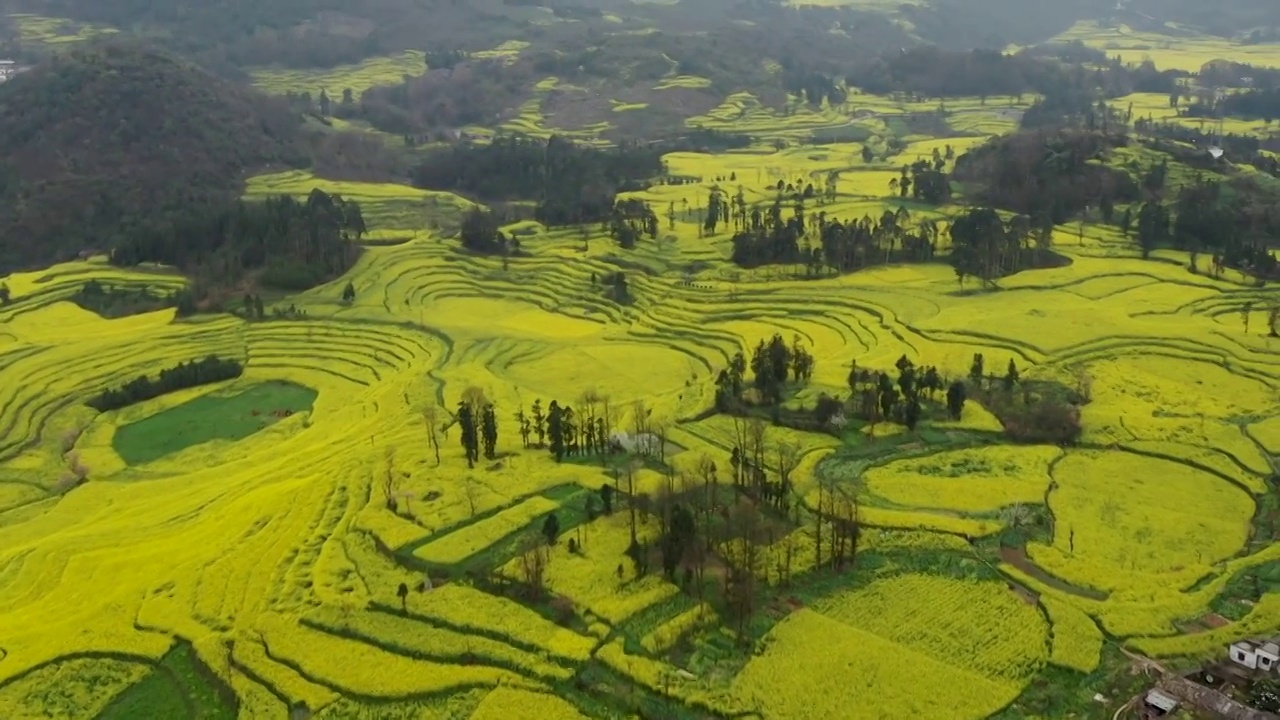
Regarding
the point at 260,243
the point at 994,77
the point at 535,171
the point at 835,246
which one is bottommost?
the point at 260,243

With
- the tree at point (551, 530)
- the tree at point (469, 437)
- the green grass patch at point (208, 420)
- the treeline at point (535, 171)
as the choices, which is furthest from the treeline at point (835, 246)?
the tree at point (551, 530)

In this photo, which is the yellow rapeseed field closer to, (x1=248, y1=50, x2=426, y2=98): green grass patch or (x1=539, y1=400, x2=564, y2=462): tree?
(x1=539, y1=400, x2=564, y2=462): tree

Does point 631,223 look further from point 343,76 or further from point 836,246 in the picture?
point 343,76

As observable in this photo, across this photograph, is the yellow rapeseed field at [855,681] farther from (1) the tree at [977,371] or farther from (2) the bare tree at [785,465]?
(1) the tree at [977,371]

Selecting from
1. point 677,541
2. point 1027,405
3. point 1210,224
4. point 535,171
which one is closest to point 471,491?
point 677,541

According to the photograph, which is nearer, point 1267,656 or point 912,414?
point 1267,656

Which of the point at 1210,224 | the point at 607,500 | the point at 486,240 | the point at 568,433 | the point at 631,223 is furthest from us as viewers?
the point at 631,223

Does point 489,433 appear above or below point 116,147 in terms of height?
below
